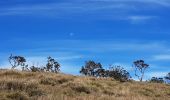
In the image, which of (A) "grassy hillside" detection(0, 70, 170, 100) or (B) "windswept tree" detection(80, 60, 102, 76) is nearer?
(A) "grassy hillside" detection(0, 70, 170, 100)

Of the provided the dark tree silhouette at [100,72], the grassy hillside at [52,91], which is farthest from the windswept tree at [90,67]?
the grassy hillside at [52,91]

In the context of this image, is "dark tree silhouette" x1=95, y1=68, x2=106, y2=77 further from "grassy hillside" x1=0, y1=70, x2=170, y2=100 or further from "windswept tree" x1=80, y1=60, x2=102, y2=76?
"grassy hillside" x1=0, y1=70, x2=170, y2=100

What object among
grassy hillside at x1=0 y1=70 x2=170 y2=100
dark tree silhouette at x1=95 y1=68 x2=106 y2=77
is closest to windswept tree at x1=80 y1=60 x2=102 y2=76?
dark tree silhouette at x1=95 y1=68 x2=106 y2=77

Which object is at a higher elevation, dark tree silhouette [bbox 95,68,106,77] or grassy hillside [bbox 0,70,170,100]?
dark tree silhouette [bbox 95,68,106,77]

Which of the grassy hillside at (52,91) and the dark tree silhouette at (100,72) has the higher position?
the dark tree silhouette at (100,72)

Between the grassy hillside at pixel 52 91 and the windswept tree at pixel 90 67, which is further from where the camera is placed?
the windswept tree at pixel 90 67

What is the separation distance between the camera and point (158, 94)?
31156mm

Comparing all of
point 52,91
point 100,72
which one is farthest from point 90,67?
point 52,91

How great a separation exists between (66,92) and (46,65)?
71.8 metres

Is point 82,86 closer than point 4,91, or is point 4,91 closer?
point 4,91

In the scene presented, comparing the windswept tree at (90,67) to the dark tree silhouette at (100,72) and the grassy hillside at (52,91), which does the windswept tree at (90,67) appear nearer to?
the dark tree silhouette at (100,72)

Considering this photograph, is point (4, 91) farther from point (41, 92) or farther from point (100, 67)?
point (100, 67)

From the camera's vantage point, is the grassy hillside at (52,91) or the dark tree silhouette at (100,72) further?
the dark tree silhouette at (100,72)

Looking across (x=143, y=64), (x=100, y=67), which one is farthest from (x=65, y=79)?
(x=143, y=64)
